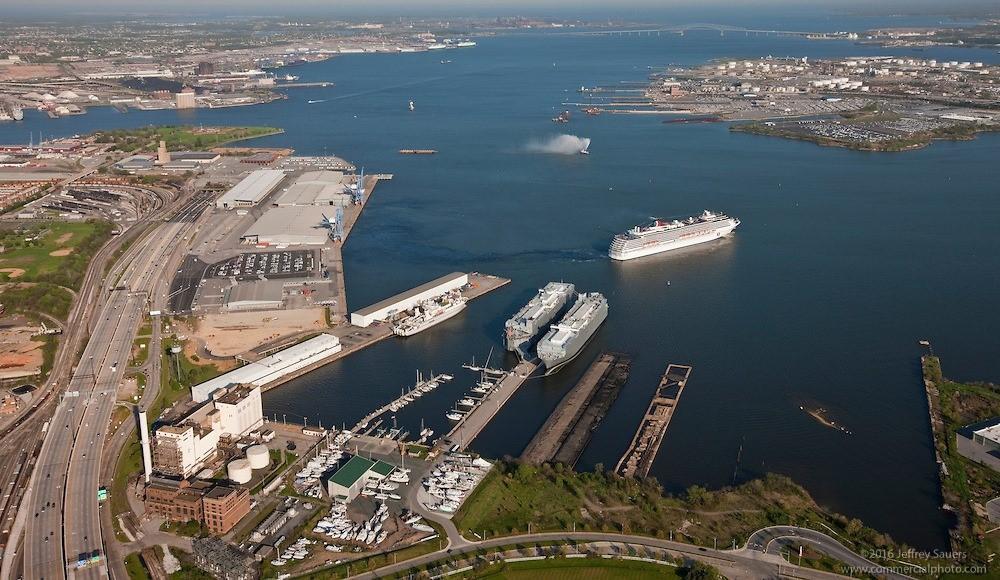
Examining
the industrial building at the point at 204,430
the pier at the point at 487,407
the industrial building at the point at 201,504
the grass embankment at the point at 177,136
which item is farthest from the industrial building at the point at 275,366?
the grass embankment at the point at 177,136

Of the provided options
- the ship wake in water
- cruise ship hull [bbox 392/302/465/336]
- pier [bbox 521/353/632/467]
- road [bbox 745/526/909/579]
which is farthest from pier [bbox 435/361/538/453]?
the ship wake in water

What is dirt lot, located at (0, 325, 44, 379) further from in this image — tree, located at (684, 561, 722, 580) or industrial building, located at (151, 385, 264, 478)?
tree, located at (684, 561, 722, 580)

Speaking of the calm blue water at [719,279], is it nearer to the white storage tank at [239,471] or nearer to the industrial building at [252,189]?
the white storage tank at [239,471]

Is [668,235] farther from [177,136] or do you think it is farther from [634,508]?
[177,136]

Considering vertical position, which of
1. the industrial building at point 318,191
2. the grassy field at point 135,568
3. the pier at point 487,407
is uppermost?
the industrial building at point 318,191

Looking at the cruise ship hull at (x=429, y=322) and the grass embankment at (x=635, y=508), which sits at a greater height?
the cruise ship hull at (x=429, y=322)

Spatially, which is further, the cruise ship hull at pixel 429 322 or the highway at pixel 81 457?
the cruise ship hull at pixel 429 322

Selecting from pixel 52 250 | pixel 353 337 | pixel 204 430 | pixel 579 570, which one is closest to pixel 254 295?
pixel 353 337
